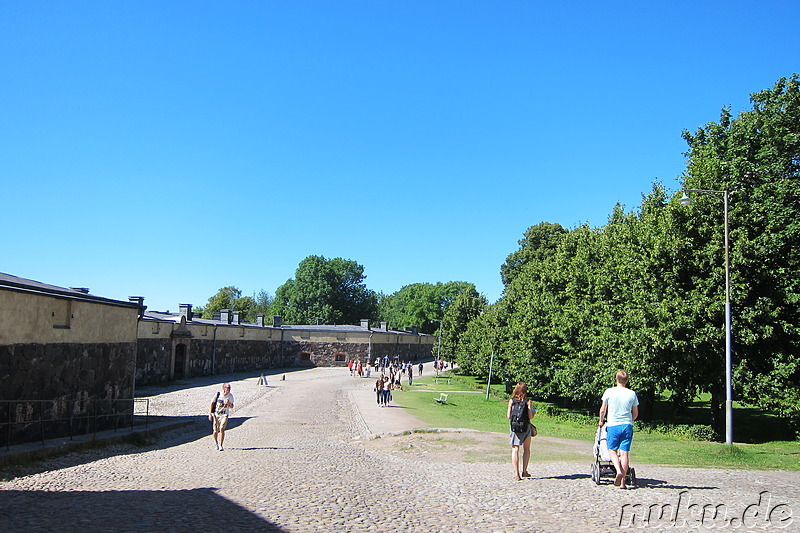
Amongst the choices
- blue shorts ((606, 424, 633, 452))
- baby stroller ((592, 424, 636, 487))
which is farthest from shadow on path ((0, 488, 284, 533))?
baby stroller ((592, 424, 636, 487))

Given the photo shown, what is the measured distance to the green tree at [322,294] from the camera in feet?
303

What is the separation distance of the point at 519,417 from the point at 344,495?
3109 mm

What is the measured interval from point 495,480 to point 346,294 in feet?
287

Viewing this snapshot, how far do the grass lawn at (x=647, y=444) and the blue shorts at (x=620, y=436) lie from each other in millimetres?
4343

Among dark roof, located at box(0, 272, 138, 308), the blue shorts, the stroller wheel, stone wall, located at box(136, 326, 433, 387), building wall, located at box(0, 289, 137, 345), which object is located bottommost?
stone wall, located at box(136, 326, 433, 387)

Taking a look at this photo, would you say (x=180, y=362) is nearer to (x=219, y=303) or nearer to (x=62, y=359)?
(x=62, y=359)

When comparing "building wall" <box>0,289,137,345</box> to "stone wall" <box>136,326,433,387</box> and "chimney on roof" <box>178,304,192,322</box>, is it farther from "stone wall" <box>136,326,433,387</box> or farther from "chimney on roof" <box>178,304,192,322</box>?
"chimney on roof" <box>178,304,192,322</box>

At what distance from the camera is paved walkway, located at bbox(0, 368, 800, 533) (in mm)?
7082

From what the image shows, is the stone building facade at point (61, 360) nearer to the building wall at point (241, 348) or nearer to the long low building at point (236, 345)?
the long low building at point (236, 345)

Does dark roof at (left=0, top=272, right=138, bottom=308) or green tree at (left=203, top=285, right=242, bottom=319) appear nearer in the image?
dark roof at (left=0, top=272, right=138, bottom=308)

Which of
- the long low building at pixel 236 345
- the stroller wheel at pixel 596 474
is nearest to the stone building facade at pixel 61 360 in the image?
the stroller wheel at pixel 596 474

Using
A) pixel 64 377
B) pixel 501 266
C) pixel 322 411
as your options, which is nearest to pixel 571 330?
pixel 322 411

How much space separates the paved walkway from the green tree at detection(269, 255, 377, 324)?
3069 inches

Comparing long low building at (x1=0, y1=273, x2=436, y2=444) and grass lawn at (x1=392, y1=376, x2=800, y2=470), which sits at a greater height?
long low building at (x1=0, y1=273, x2=436, y2=444)
